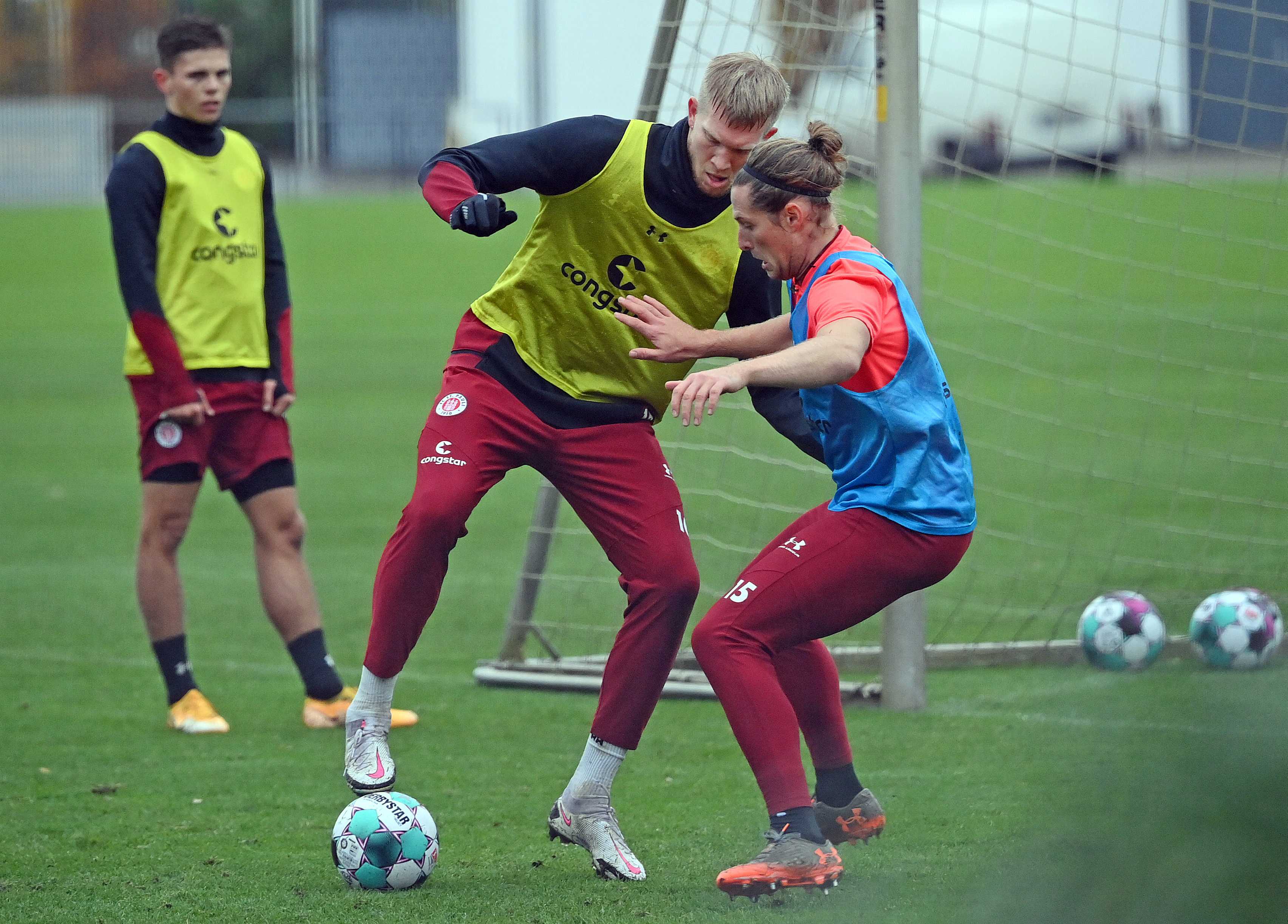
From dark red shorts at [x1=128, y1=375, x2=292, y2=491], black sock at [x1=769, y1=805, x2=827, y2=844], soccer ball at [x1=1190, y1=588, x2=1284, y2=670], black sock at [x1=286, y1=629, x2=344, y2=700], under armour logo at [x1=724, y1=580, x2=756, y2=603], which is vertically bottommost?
black sock at [x1=286, y1=629, x2=344, y2=700]

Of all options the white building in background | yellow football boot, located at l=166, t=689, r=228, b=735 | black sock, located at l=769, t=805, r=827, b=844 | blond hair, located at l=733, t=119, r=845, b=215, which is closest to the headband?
blond hair, located at l=733, t=119, r=845, b=215

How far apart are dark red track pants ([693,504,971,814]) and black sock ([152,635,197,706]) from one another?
263 centimetres

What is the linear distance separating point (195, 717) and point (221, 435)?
1.03 meters

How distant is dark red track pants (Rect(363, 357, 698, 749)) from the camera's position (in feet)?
12.9

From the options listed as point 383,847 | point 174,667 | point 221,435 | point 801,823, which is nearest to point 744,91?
point 801,823

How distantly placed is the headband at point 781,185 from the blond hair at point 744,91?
22 centimetres

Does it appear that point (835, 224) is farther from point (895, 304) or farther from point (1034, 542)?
point (1034, 542)

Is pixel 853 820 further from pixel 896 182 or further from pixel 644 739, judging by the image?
pixel 896 182

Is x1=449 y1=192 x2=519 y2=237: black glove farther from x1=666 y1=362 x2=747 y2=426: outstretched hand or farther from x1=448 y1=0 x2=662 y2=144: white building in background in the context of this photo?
x1=448 y1=0 x2=662 y2=144: white building in background

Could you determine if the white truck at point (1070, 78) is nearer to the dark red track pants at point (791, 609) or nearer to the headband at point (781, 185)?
the headband at point (781, 185)

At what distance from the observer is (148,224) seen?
529cm

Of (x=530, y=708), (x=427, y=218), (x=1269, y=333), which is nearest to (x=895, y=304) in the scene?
(x=530, y=708)

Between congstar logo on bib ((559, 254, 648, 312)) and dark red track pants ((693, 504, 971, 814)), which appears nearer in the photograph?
dark red track pants ((693, 504, 971, 814))

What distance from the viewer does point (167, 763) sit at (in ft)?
16.4
